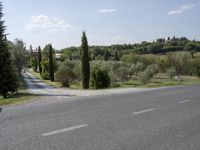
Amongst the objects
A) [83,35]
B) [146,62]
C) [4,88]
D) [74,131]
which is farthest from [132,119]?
[146,62]

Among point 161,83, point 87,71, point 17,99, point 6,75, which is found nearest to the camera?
point 17,99

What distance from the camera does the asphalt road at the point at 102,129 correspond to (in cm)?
640

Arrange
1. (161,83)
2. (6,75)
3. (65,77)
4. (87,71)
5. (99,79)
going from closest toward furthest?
(6,75) < (161,83) < (99,79) < (87,71) < (65,77)

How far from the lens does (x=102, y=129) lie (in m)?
7.77

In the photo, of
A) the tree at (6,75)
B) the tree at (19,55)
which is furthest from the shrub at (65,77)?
the tree at (6,75)

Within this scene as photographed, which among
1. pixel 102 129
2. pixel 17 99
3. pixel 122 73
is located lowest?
pixel 122 73

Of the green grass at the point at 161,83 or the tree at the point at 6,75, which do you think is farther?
the green grass at the point at 161,83

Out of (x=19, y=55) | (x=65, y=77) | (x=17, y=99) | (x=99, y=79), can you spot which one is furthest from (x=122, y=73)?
(x=17, y=99)

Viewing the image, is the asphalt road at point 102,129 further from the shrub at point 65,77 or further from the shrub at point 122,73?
the shrub at point 122,73

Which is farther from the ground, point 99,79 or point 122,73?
point 99,79

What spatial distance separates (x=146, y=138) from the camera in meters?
6.93

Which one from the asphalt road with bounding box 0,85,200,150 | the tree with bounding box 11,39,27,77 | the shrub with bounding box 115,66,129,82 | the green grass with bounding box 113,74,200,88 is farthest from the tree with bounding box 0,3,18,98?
the shrub with bounding box 115,66,129,82

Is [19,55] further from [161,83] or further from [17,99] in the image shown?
[17,99]

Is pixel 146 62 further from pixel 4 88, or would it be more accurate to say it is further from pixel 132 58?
pixel 4 88
